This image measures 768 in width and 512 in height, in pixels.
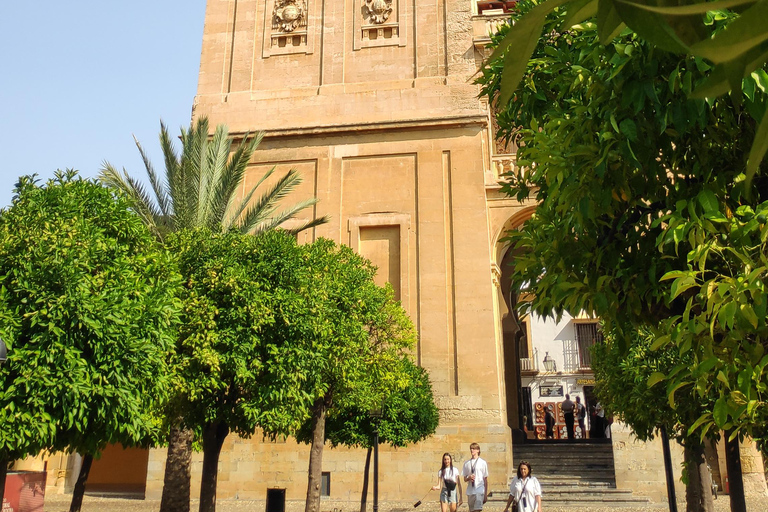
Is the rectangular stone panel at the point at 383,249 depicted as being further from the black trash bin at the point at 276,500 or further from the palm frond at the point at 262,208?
the black trash bin at the point at 276,500

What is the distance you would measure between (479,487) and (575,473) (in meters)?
7.08

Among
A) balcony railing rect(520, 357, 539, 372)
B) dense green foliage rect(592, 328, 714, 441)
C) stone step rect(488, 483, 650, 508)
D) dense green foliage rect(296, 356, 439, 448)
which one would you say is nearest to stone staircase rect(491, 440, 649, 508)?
stone step rect(488, 483, 650, 508)

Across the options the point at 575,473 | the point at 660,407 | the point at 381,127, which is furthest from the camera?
the point at 381,127

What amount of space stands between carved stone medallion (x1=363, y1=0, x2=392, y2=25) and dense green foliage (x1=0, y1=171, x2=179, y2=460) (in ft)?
37.3

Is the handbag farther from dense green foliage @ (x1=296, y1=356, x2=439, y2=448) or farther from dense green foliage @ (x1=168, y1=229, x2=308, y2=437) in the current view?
dense green foliage @ (x1=296, y1=356, x2=439, y2=448)

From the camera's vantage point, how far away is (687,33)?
631 mm

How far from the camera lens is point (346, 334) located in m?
11.2

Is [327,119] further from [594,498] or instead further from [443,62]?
[594,498]

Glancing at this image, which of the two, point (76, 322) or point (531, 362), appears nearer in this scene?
point (76, 322)

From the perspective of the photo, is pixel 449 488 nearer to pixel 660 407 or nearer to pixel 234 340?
pixel 660 407

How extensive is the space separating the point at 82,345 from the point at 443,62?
12260mm

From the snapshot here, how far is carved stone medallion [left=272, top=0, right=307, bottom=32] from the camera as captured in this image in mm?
18125

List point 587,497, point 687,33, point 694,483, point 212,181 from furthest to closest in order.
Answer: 1. point 587,497
2. point 212,181
3. point 694,483
4. point 687,33

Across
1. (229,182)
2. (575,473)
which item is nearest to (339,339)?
(229,182)
